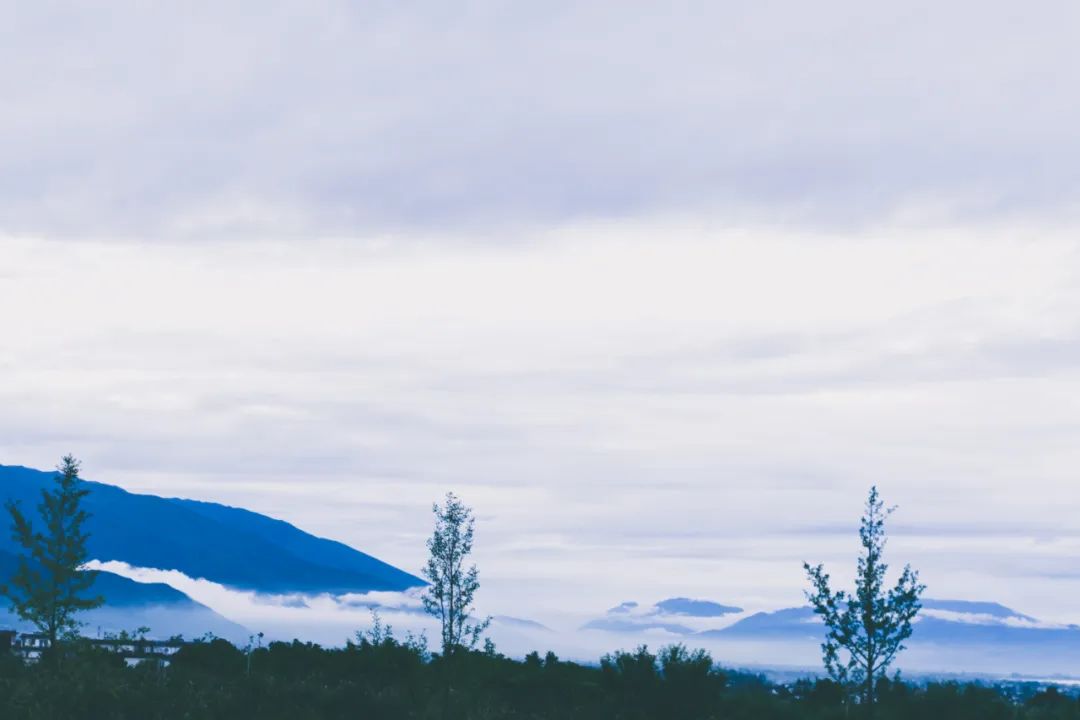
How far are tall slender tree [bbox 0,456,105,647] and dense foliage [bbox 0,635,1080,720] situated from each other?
9.65 ft

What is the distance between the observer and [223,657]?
200 ft

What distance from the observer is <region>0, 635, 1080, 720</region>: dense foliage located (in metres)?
37.4

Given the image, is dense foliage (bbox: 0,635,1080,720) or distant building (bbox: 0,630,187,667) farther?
distant building (bbox: 0,630,187,667)

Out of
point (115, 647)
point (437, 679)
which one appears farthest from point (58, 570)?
point (437, 679)

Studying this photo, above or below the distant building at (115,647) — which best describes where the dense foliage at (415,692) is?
below

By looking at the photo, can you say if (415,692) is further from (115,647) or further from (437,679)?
(115,647)

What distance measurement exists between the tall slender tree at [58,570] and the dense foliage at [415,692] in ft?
9.65

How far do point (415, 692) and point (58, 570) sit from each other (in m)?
20.4

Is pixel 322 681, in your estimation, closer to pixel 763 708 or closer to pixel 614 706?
pixel 614 706

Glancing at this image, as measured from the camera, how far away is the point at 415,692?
148 feet

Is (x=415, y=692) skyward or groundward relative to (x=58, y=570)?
groundward

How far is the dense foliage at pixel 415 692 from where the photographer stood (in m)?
37.4

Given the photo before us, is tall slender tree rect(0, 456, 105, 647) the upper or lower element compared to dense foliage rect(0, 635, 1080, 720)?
upper

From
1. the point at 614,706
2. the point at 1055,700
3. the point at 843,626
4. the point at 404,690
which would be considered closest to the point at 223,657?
the point at 404,690
